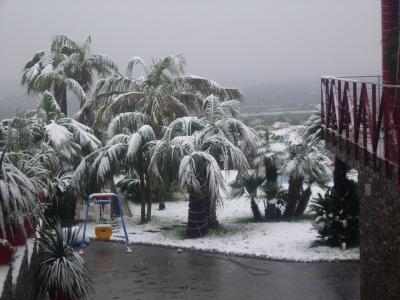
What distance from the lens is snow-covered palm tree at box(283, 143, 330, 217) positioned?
16.3 m

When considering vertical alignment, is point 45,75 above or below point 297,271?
above

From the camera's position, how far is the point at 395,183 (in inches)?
278

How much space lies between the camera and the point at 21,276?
268 inches

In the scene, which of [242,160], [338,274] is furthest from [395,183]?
[242,160]

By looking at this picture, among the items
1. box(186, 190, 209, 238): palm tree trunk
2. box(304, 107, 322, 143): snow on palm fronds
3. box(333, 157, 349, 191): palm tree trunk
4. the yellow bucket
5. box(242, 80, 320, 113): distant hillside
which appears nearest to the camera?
box(333, 157, 349, 191): palm tree trunk

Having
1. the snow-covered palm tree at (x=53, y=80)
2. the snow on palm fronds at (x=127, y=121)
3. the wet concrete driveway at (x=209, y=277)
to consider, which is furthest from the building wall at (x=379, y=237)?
the snow-covered palm tree at (x=53, y=80)

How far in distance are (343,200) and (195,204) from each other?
147 inches

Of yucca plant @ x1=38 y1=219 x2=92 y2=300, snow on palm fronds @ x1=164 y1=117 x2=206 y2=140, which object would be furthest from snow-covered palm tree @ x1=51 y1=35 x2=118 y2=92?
yucca plant @ x1=38 y1=219 x2=92 y2=300

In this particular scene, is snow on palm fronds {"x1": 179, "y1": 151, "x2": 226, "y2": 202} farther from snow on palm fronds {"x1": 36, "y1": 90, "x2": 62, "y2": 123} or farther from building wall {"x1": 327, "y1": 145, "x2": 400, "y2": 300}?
building wall {"x1": 327, "y1": 145, "x2": 400, "y2": 300}

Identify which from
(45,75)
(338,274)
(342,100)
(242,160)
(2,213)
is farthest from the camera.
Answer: (45,75)

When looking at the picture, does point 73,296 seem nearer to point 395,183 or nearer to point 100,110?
point 395,183

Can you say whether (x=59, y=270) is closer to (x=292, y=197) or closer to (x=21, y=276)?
(x=21, y=276)

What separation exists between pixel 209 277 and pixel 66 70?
1329 cm

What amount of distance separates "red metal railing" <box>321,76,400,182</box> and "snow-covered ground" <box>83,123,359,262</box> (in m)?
2.68
